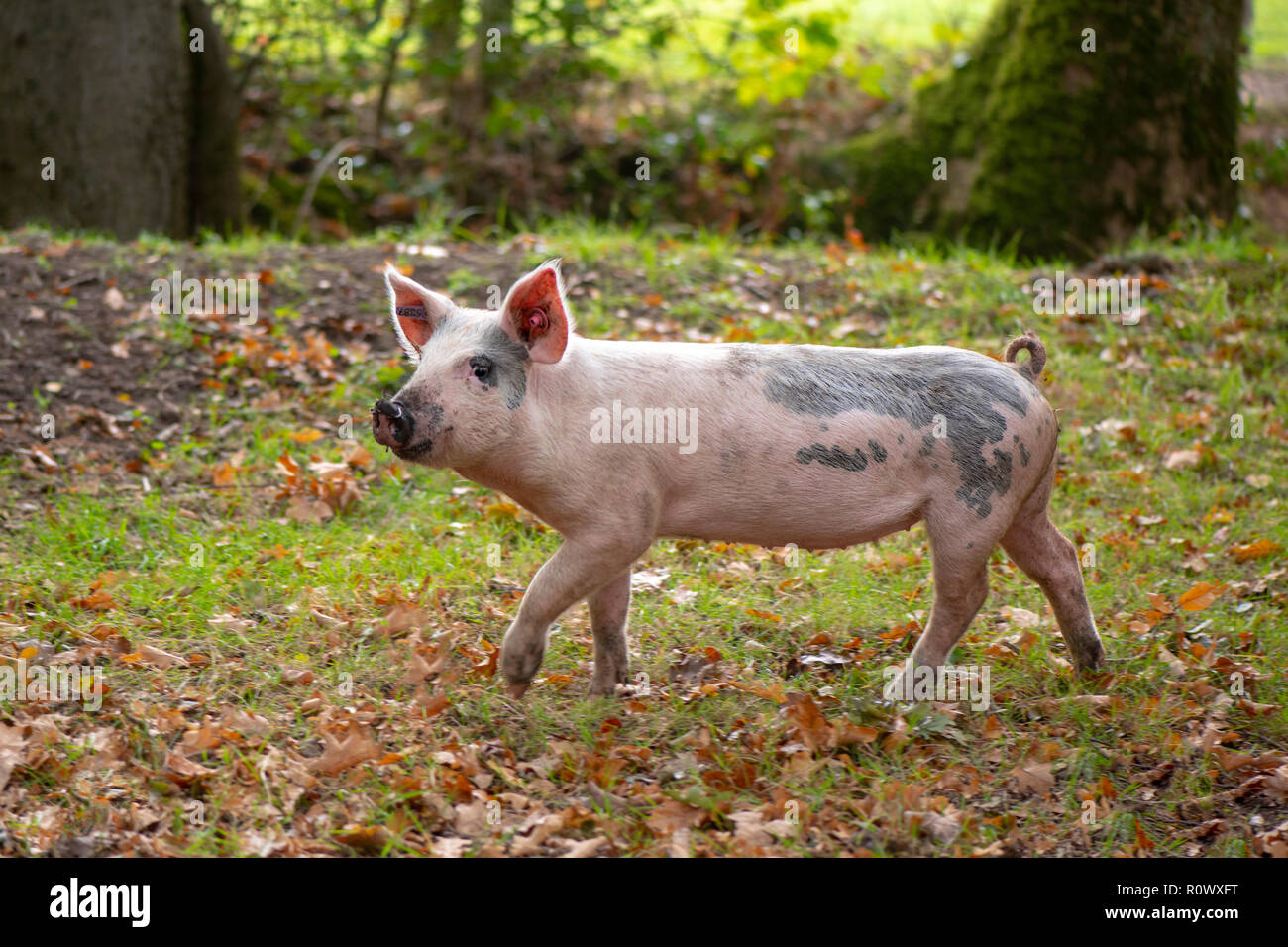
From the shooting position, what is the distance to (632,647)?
483 centimetres

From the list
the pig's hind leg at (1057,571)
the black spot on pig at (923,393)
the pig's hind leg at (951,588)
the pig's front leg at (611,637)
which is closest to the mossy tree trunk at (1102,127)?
the pig's hind leg at (1057,571)

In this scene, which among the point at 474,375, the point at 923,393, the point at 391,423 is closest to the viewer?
the point at 391,423

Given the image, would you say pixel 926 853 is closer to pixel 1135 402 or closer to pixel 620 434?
pixel 620 434

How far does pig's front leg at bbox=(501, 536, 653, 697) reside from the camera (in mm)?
3959

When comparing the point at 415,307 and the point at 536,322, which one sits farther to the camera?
the point at 415,307

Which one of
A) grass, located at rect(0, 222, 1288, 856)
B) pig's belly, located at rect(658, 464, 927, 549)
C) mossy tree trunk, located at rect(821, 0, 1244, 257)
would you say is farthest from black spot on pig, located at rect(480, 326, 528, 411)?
mossy tree trunk, located at rect(821, 0, 1244, 257)

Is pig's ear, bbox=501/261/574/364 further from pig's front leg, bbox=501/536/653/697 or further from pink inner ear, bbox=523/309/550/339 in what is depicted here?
pig's front leg, bbox=501/536/653/697

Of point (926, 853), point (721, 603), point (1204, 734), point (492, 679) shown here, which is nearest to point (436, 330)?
point (492, 679)

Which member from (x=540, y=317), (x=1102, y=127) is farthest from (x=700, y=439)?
(x=1102, y=127)

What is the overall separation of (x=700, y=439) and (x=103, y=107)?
647 cm

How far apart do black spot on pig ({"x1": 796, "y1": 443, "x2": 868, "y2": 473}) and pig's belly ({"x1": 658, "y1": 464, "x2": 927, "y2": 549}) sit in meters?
0.02

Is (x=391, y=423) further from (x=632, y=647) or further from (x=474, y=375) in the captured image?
(x=632, y=647)

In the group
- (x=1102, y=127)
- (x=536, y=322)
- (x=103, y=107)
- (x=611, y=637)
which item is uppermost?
(x=1102, y=127)

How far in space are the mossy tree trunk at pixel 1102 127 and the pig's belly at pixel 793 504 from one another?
Answer: 584cm
